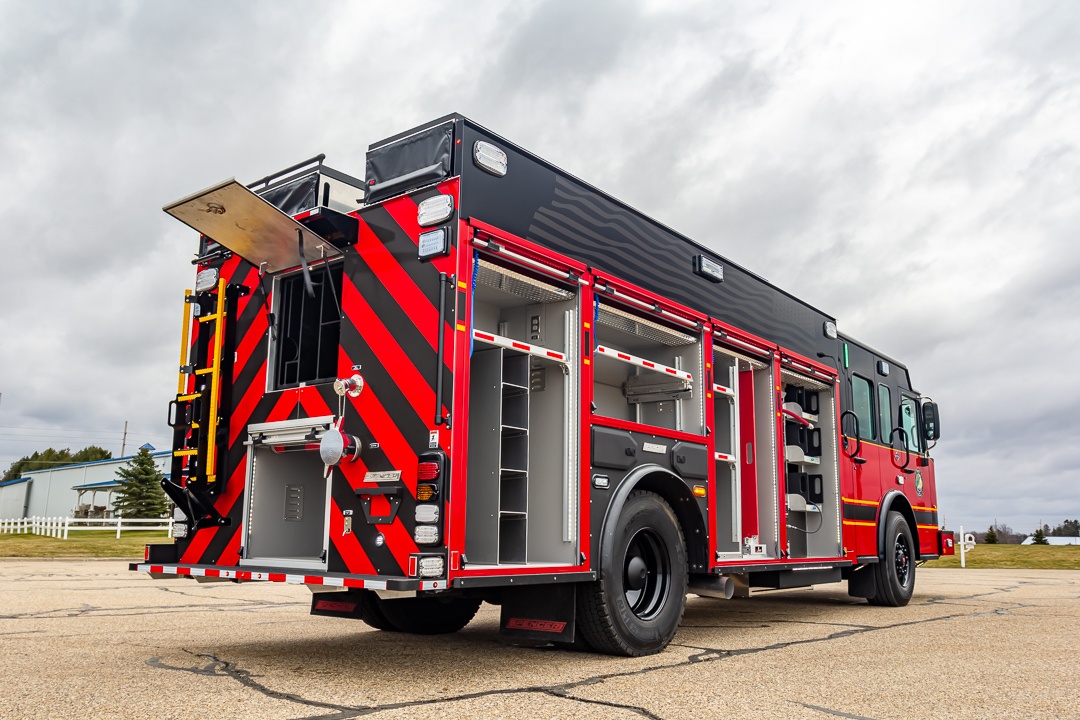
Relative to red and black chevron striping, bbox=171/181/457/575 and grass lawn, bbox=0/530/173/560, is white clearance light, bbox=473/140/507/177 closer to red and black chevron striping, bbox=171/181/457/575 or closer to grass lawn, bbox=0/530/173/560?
red and black chevron striping, bbox=171/181/457/575

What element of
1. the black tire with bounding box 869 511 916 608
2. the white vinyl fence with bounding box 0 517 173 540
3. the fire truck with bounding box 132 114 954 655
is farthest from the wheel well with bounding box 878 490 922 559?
the white vinyl fence with bounding box 0 517 173 540

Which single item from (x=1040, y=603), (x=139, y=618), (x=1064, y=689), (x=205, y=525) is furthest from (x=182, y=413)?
(x=1040, y=603)

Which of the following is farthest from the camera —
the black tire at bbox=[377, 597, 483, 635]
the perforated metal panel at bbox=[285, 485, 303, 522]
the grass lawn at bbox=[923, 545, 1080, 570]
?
the grass lawn at bbox=[923, 545, 1080, 570]

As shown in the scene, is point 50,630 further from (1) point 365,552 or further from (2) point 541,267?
(2) point 541,267

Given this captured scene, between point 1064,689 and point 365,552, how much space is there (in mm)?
4074

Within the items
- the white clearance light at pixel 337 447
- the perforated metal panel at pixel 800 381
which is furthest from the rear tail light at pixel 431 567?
the perforated metal panel at pixel 800 381

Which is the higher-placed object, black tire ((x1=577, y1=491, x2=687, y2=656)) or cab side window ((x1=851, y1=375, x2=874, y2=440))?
cab side window ((x1=851, y1=375, x2=874, y2=440))

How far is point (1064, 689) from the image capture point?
203 inches

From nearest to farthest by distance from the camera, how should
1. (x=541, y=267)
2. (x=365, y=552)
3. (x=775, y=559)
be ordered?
(x=365, y=552) < (x=541, y=267) < (x=775, y=559)

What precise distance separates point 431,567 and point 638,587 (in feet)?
6.87

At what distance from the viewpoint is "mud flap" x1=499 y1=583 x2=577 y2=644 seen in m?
5.66

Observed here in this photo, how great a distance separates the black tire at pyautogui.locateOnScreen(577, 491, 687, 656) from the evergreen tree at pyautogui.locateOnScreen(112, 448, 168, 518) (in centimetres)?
4736

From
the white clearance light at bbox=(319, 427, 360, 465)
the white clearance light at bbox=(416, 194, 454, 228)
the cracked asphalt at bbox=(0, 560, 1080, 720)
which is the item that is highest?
the white clearance light at bbox=(416, 194, 454, 228)

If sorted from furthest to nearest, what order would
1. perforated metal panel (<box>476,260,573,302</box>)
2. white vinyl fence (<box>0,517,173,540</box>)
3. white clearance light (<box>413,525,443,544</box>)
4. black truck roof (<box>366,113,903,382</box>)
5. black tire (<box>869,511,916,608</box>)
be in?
1. white vinyl fence (<box>0,517,173,540</box>)
2. black tire (<box>869,511,916,608</box>)
3. perforated metal panel (<box>476,260,573,302</box>)
4. black truck roof (<box>366,113,903,382</box>)
5. white clearance light (<box>413,525,443,544</box>)
